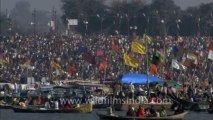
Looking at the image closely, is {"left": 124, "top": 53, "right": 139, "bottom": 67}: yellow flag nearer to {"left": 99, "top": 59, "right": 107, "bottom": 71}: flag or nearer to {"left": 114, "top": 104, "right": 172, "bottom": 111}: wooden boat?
{"left": 114, "top": 104, "right": 172, "bottom": 111}: wooden boat

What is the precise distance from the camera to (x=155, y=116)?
7106cm

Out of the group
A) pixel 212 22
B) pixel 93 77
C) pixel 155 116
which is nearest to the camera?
pixel 155 116

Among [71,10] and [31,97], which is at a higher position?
[71,10]

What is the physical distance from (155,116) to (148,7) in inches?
3762

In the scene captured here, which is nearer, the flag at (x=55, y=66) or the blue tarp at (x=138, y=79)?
the blue tarp at (x=138, y=79)

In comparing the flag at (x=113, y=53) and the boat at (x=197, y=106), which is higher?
the flag at (x=113, y=53)

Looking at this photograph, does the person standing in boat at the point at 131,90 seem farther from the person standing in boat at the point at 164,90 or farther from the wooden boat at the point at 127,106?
the person standing in boat at the point at 164,90

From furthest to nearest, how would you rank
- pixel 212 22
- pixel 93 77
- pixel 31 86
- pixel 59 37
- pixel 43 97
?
pixel 212 22
pixel 59 37
pixel 93 77
pixel 31 86
pixel 43 97

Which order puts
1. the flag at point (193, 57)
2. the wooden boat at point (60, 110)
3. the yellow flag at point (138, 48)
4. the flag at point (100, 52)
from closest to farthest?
the wooden boat at point (60, 110), the yellow flag at point (138, 48), the flag at point (193, 57), the flag at point (100, 52)

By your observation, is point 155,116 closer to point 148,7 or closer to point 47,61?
point 47,61

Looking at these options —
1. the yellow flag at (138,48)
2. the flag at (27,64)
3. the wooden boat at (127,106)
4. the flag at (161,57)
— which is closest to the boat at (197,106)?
the wooden boat at (127,106)

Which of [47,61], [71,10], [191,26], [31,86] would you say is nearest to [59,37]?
[47,61]

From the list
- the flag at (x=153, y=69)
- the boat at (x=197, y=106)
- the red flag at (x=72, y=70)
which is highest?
the red flag at (x=72, y=70)

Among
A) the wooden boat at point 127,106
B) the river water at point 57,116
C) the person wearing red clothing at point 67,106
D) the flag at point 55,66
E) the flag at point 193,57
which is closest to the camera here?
the river water at point 57,116
